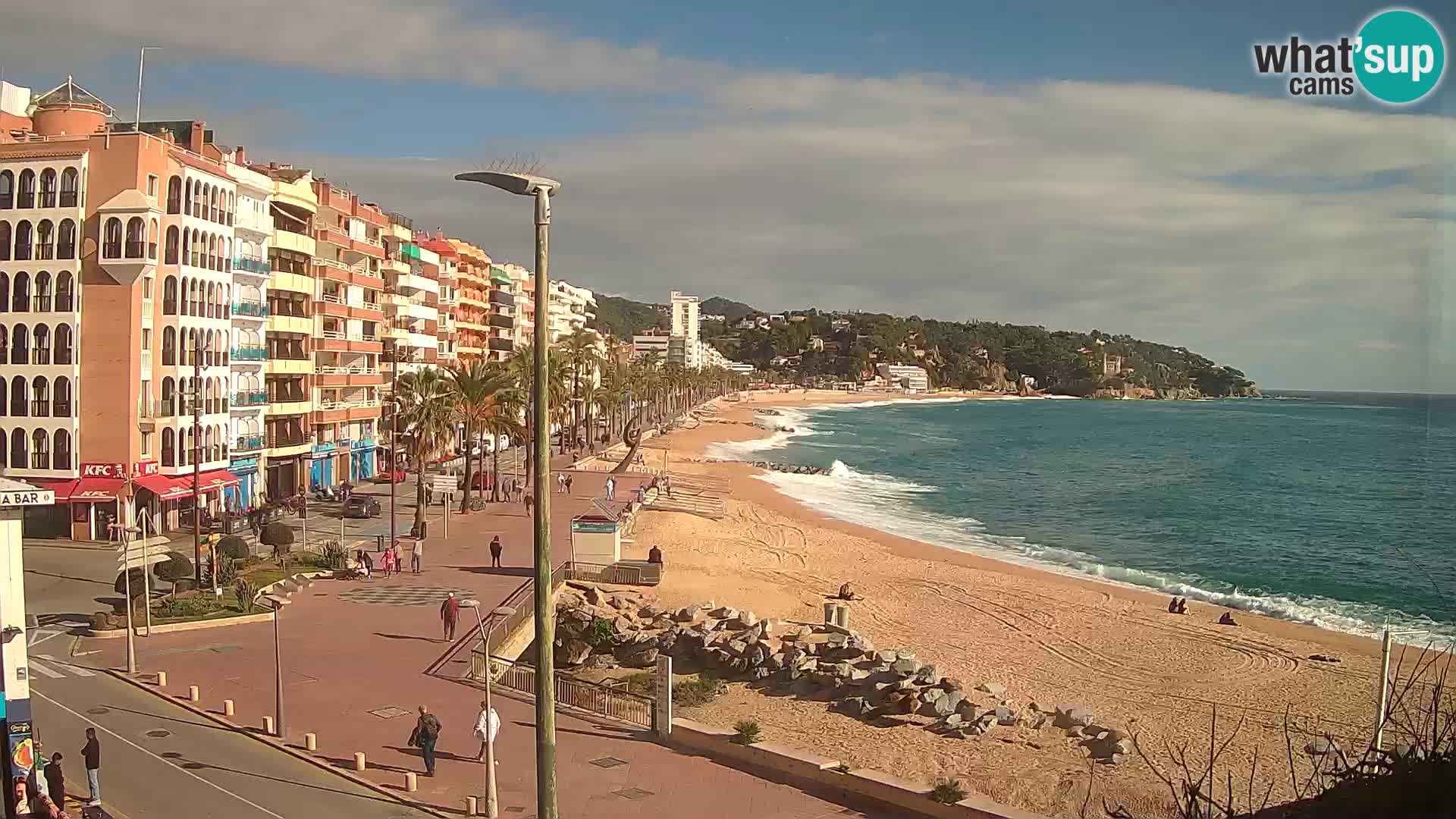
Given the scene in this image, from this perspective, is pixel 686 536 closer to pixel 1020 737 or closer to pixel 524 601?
pixel 524 601

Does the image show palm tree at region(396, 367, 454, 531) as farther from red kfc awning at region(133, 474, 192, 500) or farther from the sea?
the sea

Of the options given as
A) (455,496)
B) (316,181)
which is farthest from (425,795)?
(316,181)

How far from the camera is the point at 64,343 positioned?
43.2m

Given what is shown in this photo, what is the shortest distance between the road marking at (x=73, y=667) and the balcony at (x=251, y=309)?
93.7 ft

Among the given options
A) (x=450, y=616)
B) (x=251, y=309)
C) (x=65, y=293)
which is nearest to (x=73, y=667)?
(x=450, y=616)

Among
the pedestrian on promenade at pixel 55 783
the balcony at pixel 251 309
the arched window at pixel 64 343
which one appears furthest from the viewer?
the balcony at pixel 251 309

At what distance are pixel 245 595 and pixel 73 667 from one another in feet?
19.4

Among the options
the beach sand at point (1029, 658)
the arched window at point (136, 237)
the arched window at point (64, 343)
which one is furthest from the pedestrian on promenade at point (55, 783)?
the arched window at point (64, 343)

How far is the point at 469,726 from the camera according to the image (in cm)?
1964

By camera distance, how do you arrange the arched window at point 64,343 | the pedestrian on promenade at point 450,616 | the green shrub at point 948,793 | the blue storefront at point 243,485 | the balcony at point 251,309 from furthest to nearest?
the balcony at point 251,309 < the blue storefront at point 243,485 < the arched window at point 64,343 < the pedestrian on promenade at point 450,616 < the green shrub at point 948,793

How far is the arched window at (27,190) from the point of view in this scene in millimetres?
43250

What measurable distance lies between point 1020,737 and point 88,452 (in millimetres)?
37224

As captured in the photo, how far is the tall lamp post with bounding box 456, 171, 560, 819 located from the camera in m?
9.20

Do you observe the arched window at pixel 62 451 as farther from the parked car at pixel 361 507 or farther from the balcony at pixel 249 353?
the parked car at pixel 361 507
